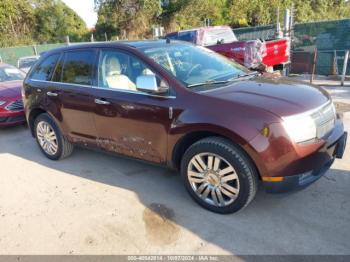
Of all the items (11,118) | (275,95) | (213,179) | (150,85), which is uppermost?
(150,85)

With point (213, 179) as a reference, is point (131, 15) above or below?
above

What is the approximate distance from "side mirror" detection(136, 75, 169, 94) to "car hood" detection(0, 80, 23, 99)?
4.71 m

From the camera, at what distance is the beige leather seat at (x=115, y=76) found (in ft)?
12.6

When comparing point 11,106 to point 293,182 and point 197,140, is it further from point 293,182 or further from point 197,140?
point 293,182

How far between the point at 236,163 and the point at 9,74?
24.5ft

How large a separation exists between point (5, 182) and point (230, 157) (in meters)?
3.31

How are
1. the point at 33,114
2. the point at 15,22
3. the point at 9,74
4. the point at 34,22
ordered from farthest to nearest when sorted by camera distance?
1. the point at 34,22
2. the point at 15,22
3. the point at 9,74
4. the point at 33,114

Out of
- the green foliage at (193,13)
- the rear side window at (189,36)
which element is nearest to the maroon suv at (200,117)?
the rear side window at (189,36)

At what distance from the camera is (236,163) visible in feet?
9.85

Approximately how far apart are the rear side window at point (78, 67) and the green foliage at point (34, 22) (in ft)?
98.9

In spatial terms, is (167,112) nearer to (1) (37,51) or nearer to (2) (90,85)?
(2) (90,85)

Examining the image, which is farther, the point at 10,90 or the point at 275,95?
the point at 10,90

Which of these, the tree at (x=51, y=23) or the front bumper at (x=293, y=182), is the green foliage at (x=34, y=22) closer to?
the tree at (x=51, y=23)

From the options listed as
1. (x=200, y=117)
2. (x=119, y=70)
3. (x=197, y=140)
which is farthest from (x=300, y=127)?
(x=119, y=70)
